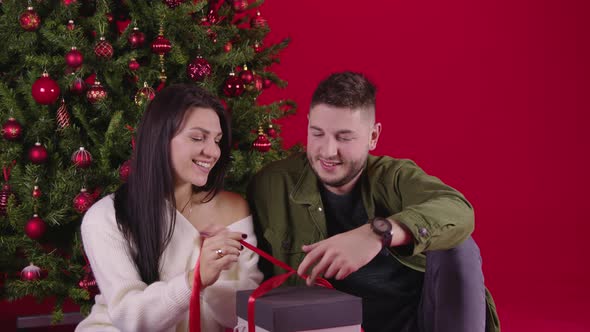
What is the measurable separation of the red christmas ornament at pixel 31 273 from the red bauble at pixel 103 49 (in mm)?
760

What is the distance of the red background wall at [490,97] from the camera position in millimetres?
4648

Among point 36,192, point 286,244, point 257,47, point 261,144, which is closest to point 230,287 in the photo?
point 286,244

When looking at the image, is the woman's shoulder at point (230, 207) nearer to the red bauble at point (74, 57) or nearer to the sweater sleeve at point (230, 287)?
the sweater sleeve at point (230, 287)

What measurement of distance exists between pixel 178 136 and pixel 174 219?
24 cm

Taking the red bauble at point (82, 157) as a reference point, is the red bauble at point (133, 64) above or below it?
above

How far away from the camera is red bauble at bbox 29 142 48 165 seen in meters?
2.64

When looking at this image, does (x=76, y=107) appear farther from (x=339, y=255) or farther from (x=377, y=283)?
(x=339, y=255)

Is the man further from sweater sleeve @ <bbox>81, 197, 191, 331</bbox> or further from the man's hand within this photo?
sweater sleeve @ <bbox>81, 197, 191, 331</bbox>

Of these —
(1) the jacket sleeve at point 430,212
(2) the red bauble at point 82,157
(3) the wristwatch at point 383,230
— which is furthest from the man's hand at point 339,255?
(2) the red bauble at point 82,157

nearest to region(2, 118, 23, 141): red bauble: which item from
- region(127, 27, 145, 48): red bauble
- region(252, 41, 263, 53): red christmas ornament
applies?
region(127, 27, 145, 48): red bauble

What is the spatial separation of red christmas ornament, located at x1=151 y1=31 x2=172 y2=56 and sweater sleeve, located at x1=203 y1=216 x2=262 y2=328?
69 cm

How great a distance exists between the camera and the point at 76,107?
8.82 ft

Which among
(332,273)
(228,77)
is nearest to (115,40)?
(228,77)

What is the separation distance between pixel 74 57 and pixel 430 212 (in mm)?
1311
